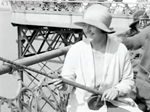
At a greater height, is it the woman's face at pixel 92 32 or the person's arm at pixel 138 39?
the woman's face at pixel 92 32

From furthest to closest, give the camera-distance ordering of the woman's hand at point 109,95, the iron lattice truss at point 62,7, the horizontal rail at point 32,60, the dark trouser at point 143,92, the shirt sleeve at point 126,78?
the iron lattice truss at point 62,7, the dark trouser at point 143,92, the horizontal rail at point 32,60, the shirt sleeve at point 126,78, the woman's hand at point 109,95

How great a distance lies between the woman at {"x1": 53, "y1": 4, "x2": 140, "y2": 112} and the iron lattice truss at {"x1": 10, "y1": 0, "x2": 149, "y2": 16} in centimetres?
842

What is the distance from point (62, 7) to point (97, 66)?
10237 millimetres

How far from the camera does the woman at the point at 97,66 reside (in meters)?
2.29

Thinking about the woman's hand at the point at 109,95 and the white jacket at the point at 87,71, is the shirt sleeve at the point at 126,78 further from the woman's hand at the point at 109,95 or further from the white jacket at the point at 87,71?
the woman's hand at the point at 109,95

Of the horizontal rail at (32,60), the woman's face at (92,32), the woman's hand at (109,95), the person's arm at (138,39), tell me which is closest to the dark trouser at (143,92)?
the person's arm at (138,39)

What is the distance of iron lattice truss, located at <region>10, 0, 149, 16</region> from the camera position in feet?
35.6

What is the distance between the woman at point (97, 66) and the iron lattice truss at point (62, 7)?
8416 mm

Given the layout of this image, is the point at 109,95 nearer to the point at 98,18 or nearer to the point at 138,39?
the point at 98,18

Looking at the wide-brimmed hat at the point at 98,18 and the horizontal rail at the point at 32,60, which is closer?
the wide-brimmed hat at the point at 98,18

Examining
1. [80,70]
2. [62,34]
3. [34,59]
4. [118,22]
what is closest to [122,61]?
[80,70]

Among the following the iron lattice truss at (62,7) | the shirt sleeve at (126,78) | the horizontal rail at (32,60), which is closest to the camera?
the shirt sleeve at (126,78)

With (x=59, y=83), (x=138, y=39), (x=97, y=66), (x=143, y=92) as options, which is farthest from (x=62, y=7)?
(x=59, y=83)

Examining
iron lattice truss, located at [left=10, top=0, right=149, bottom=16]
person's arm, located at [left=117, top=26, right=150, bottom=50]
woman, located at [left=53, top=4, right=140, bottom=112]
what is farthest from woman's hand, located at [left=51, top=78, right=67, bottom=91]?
iron lattice truss, located at [left=10, top=0, right=149, bottom=16]
